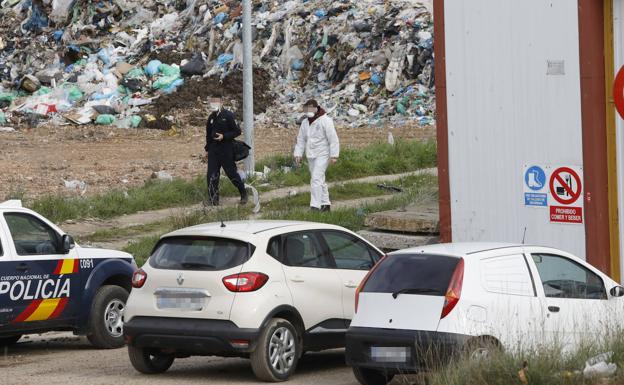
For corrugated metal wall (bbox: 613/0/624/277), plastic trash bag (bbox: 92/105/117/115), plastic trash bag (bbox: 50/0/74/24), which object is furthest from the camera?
plastic trash bag (bbox: 50/0/74/24)

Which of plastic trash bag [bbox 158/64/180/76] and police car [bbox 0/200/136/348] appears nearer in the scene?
police car [bbox 0/200/136/348]

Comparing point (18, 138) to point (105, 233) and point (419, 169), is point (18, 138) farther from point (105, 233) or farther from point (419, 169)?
point (105, 233)

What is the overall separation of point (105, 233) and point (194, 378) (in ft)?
28.9

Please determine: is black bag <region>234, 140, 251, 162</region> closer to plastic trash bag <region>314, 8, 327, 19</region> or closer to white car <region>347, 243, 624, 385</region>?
white car <region>347, 243, 624, 385</region>

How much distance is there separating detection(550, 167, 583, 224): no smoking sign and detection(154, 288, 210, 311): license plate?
5.09 meters

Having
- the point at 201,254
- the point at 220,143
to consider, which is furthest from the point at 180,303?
the point at 220,143

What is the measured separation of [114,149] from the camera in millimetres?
31469

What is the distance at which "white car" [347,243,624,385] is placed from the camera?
9.76 meters

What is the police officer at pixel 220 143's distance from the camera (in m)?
21.6

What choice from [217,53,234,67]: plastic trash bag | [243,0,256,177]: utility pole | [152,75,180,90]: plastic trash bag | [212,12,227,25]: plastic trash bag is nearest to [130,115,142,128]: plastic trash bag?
[152,75,180,90]: plastic trash bag

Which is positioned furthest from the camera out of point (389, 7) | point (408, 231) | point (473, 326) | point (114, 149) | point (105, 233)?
point (389, 7)

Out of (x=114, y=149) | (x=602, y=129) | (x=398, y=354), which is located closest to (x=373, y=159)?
(x=114, y=149)

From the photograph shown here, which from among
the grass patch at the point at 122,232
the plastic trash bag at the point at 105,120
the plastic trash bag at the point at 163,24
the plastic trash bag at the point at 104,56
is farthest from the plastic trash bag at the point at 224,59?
the grass patch at the point at 122,232

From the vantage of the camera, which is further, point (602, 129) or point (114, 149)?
point (114, 149)
